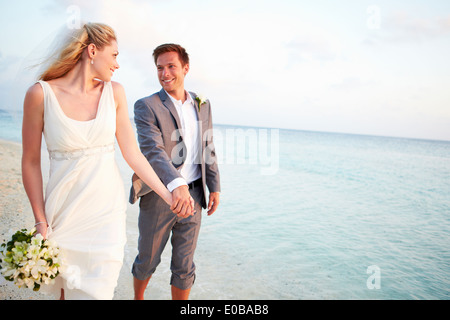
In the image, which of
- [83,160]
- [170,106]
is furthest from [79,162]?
[170,106]

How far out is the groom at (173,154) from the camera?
2.88 metres

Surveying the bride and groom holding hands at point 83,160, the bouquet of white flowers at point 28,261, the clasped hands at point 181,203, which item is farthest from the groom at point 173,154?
the bouquet of white flowers at point 28,261

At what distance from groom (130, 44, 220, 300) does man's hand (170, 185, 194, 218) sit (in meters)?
0.50

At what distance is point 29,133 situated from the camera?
1764 mm

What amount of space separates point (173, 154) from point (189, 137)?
24cm

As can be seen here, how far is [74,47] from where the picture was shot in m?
1.88

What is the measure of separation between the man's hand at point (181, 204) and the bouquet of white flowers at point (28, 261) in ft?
2.88

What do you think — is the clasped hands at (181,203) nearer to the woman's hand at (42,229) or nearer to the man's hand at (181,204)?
the man's hand at (181,204)

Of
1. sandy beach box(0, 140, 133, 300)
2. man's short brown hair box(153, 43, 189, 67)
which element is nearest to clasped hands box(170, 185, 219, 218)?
sandy beach box(0, 140, 133, 300)

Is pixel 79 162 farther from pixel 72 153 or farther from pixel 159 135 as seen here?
pixel 159 135

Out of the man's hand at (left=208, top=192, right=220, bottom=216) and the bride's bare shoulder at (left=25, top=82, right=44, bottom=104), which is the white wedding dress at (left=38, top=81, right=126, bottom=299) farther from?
the man's hand at (left=208, top=192, right=220, bottom=216)

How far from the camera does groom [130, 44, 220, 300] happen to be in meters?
2.88

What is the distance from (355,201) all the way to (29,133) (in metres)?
10.8
